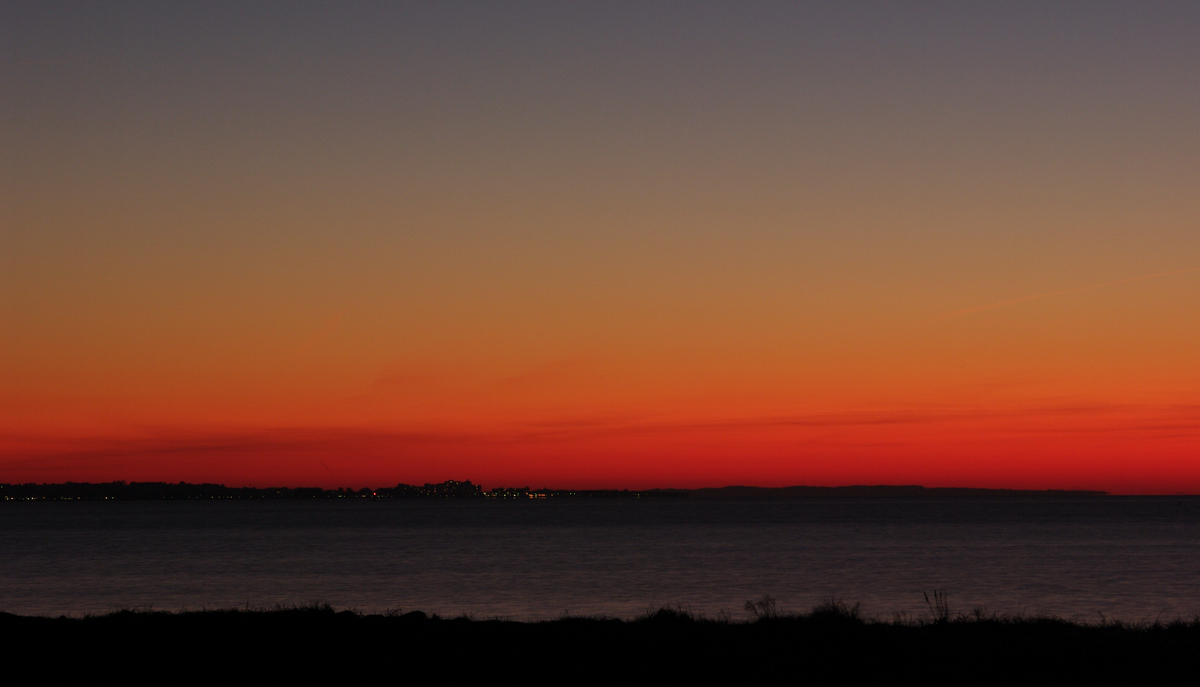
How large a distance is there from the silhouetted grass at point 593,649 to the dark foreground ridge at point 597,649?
0.03 m

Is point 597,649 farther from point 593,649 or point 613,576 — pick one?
point 613,576

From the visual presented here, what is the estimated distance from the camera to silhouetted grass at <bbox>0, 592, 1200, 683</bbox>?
15969 millimetres

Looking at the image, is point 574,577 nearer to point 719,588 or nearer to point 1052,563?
point 719,588

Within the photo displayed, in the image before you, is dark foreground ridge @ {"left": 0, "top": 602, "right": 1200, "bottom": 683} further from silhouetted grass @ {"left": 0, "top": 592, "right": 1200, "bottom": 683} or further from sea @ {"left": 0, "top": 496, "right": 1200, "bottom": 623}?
sea @ {"left": 0, "top": 496, "right": 1200, "bottom": 623}

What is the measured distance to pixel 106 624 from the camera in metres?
20.7

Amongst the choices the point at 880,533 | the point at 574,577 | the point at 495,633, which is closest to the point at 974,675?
the point at 495,633

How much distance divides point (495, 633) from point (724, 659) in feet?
15.1

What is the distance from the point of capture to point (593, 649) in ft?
58.0

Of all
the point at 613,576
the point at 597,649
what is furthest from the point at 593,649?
the point at 613,576

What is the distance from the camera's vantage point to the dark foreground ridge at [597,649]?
1595 centimetres

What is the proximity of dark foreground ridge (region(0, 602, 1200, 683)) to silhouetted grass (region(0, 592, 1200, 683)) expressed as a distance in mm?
31

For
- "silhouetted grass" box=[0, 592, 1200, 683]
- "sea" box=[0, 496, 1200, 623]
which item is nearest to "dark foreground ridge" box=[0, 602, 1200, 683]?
"silhouetted grass" box=[0, 592, 1200, 683]

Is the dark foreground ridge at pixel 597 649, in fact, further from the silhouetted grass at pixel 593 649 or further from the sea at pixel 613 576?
the sea at pixel 613 576

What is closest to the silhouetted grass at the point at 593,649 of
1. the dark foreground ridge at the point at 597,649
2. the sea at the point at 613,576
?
the dark foreground ridge at the point at 597,649
